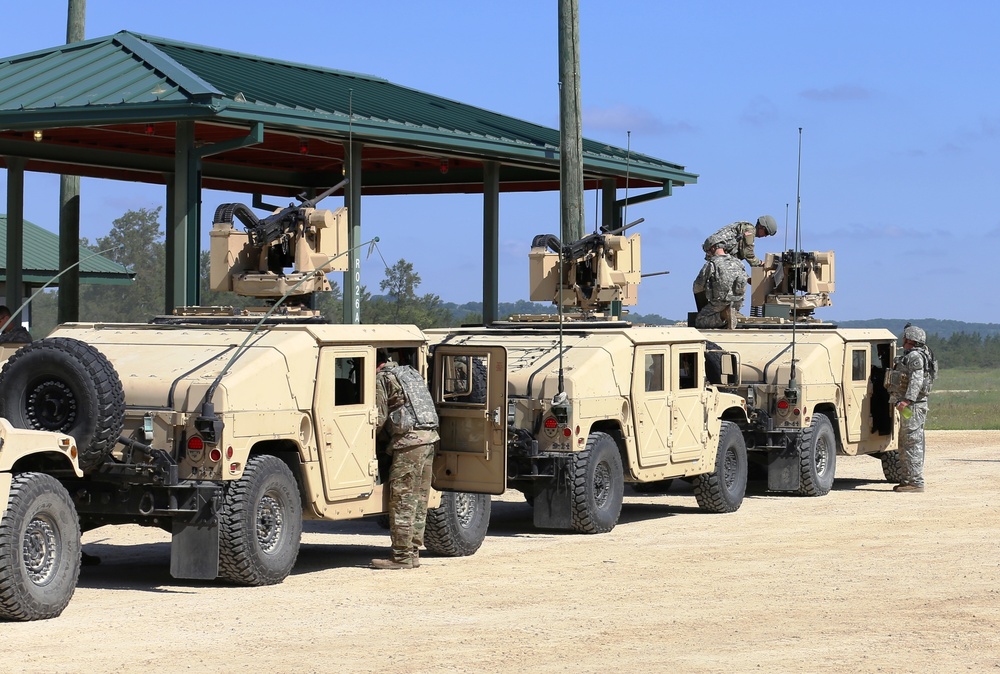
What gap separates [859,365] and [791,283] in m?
2.42

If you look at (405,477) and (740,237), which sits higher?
(740,237)

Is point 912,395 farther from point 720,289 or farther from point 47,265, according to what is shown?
point 47,265

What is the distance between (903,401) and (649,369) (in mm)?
4983

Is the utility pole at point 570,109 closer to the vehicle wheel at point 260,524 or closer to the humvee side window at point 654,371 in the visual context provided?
the humvee side window at point 654,371

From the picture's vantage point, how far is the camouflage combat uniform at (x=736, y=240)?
21.0 m

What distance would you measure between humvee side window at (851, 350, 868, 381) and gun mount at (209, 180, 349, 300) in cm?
779

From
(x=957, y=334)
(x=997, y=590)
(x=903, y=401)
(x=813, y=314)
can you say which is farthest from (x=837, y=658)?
(x=957, y=334)

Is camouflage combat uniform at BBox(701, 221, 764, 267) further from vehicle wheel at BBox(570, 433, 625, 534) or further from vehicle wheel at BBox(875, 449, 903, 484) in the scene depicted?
vehicle wheel at BBox(570, 433, 625, 534)

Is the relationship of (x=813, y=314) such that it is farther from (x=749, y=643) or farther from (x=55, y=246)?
(x=55, y=246)

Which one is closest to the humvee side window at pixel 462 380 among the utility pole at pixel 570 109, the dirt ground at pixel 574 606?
the dirt ground at pixel 574 606

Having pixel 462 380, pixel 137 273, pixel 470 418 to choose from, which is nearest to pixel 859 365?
pixel 462 380

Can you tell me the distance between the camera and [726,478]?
18.0m

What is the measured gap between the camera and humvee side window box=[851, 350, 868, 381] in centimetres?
2061

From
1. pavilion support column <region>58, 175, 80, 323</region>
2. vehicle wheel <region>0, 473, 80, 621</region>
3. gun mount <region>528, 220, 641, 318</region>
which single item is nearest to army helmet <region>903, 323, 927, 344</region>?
gun mount <region>528, 220, 641, 318</region>
